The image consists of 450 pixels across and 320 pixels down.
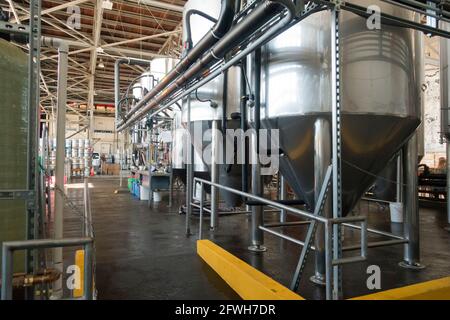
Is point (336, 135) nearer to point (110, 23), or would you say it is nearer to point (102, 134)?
point (110, 23)

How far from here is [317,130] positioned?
6.98 ft

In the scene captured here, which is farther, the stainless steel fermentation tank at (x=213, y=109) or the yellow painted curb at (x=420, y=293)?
the stainless steel fermentation tank at (x=213, y=109)

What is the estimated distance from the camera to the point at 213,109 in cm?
392

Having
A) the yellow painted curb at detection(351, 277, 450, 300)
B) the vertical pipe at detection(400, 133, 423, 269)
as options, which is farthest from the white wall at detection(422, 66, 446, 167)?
the yellow painted curb at detection(351, 277, 450, 300)

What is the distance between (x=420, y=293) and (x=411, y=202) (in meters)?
0.92

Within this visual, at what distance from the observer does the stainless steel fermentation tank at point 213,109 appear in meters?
3.73

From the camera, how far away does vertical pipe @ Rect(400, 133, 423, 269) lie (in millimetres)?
2547

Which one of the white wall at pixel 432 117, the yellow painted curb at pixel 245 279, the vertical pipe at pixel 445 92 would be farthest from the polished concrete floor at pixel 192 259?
the white wall at pixel 432 117

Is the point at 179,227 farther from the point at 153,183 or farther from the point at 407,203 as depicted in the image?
the point at 407,203

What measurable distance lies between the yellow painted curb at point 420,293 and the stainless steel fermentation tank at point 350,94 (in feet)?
2.18

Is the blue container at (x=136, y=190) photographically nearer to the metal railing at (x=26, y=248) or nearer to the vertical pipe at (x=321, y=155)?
the vertical pipe at (x=321, y=155)

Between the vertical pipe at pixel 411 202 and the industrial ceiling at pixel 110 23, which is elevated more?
the industrial ceiling at pixel 110 23
